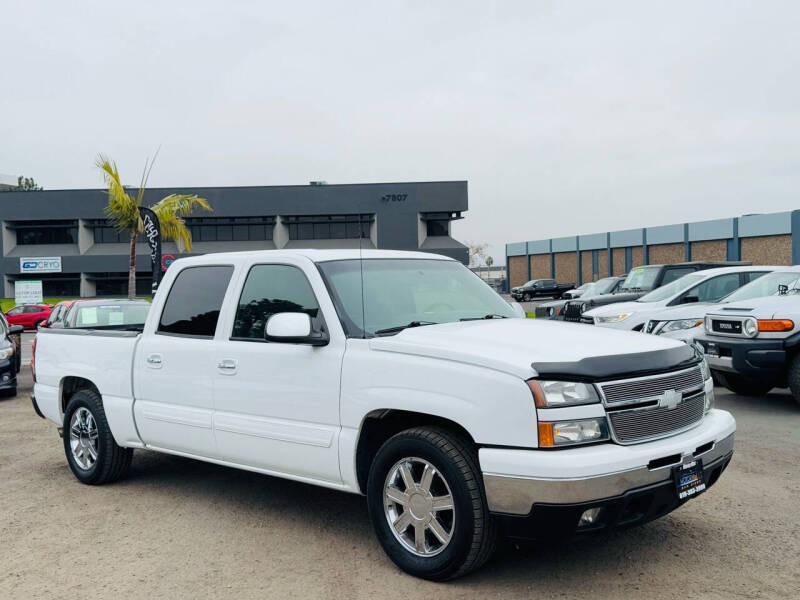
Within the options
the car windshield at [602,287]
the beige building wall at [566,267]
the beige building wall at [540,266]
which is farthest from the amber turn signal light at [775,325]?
the beige building wall at [540,266]

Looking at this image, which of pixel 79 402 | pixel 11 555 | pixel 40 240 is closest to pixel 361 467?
pixel 11 555

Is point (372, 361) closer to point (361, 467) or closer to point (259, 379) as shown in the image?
point (361, 467)

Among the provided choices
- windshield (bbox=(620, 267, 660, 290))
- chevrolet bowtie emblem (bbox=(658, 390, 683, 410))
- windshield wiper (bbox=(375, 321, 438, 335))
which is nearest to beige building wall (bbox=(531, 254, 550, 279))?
windshield (bbox=(620, 267, 660, 290))

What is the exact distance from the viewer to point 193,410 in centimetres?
557

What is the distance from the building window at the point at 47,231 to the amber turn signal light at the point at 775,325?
47.9 metres

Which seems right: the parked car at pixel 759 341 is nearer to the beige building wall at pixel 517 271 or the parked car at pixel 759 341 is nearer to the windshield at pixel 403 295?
the windshield at pixel 403 295

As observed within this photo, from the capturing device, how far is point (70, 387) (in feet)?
23.5

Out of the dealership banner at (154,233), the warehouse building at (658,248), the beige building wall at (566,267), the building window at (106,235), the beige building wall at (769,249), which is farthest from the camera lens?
the beige building wall at (566,267)

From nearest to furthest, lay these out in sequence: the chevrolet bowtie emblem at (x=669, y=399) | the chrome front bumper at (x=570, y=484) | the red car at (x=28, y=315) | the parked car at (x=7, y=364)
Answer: the chrome front bumper at (x=570, y=484) < the chevrolet bowtie emblem at (x=669, y=399) < the parked car at (x=7, y=364) < the red car at (x=28, y=315)

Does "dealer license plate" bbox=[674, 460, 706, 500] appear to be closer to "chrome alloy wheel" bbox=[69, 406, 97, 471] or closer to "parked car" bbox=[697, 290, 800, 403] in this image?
"chrome alloy wheel" bbox=[69, 406, 97, 471]

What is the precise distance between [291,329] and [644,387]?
2009mm

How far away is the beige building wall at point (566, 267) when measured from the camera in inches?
2495

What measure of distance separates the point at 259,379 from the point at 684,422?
2.63 meters

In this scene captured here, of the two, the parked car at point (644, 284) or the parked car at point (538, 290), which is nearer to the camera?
the parked car at point (644, 284)
